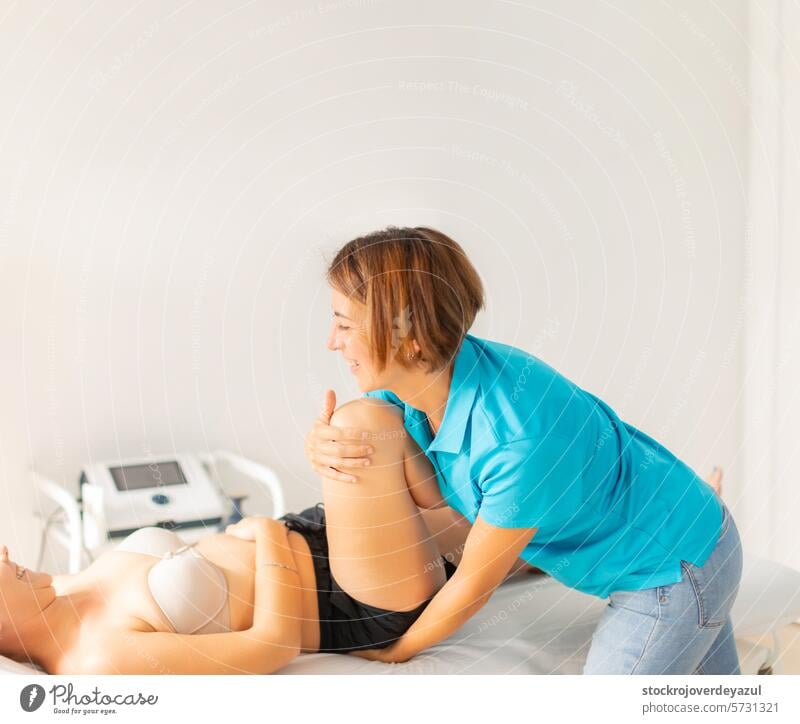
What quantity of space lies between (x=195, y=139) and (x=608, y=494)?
0.73 m

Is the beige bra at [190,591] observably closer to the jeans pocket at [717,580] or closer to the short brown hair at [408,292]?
the short brown hair at [408,292]

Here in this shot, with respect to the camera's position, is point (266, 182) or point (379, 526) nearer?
point (379, 526)

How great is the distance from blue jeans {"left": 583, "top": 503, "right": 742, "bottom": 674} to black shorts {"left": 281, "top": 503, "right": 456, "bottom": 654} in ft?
0.81

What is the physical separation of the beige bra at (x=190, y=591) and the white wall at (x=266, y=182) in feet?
0.61

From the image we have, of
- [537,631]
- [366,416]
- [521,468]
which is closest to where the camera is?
[521,468]

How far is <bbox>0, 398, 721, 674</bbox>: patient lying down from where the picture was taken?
1043 mm

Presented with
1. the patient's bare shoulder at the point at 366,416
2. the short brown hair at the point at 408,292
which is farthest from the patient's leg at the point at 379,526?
the short brown hair at the point at 408,292

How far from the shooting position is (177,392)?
124cm

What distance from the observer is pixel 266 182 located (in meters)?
1.20

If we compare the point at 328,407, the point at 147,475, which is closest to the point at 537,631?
the point at 328,407

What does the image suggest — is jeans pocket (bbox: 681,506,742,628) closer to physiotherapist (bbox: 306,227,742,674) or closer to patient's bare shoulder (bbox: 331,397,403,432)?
physiotherapist (bbox: 306,227,742,674)

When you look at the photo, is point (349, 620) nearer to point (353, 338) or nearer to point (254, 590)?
point (254, 590)

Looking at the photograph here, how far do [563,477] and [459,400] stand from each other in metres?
0.15
